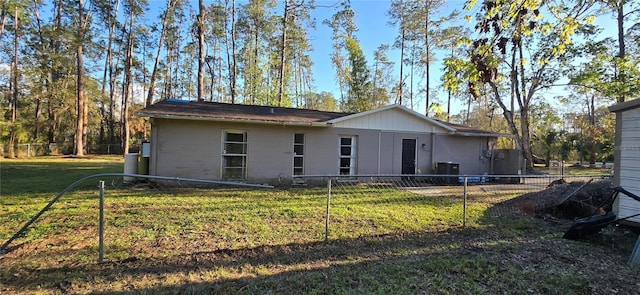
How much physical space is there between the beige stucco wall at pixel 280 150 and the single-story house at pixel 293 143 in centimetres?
3

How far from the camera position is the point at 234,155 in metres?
9.95

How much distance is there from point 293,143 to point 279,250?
21.5 feet

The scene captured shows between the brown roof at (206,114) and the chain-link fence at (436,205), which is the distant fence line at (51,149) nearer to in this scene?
the brown roof at (206,114)

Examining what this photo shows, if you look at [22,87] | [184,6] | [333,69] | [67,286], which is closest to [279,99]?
[333,69]

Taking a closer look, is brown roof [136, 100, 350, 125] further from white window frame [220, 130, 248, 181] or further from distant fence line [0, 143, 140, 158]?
distant fence line [0, 143, 140, 158]

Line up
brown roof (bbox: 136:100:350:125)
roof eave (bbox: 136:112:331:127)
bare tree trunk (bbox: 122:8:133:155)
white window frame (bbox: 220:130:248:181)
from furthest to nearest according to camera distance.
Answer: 1. bare tree trunk (bbox: 122:8:133:155)
2. white window frame (bbox: 220:130:248:181)
3. brown roof (bbox: 136:100:350:125)
4. roof eave (bbox: 136:112:331:127)

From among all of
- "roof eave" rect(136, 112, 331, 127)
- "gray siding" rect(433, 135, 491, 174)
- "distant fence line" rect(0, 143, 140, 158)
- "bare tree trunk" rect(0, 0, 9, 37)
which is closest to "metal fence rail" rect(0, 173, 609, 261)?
"roof eave" rect(136, 112, 331, 127)

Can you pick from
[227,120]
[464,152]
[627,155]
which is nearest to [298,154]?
[227,120]

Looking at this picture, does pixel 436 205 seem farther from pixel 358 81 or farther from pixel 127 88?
pixel 127 88

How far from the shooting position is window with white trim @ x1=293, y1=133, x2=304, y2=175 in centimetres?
1068

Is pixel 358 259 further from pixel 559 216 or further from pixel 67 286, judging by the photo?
pixel 559 216

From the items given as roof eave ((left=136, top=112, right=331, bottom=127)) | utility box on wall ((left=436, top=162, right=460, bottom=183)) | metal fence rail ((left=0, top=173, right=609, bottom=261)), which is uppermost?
roof eave ((left=136, top=112, right=331, bottom=127))

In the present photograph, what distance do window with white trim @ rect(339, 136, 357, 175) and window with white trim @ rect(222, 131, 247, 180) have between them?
355 centimetres

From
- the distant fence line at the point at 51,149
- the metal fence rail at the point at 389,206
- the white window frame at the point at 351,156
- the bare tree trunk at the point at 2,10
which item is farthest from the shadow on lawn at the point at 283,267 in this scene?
the distant fence line at the point at 51,149
